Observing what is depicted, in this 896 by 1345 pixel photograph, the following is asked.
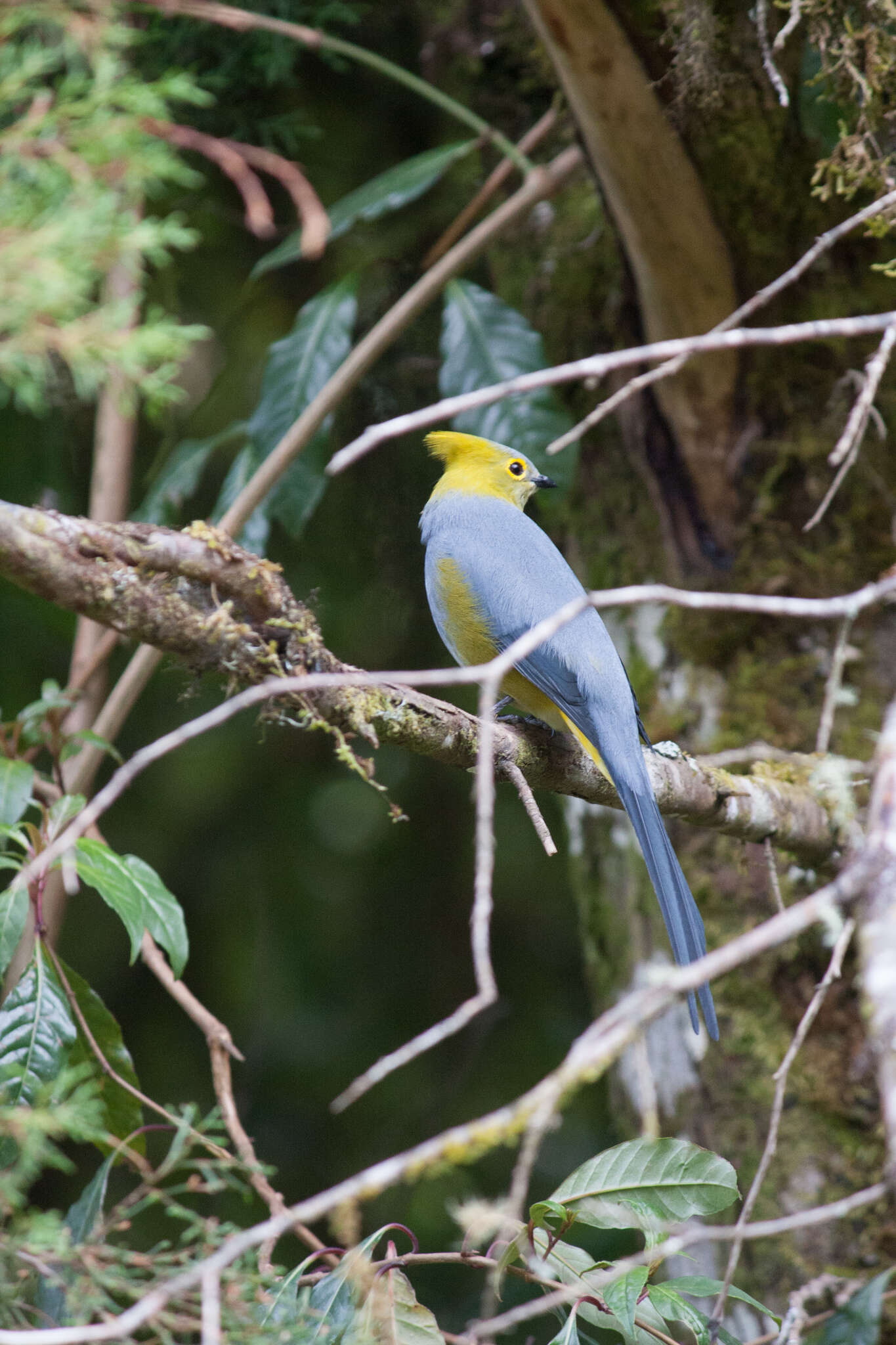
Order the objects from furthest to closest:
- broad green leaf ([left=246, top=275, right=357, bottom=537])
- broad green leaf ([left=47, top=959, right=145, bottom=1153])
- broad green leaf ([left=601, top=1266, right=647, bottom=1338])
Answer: broad green leaf ([left=246, top=275, right=357, bottom=537]) < broad green leaf ([left=47, top=959, right=145, bottom=1153]) < broad green leaf ([left=601, top=1266, right=647, bottom=1338])

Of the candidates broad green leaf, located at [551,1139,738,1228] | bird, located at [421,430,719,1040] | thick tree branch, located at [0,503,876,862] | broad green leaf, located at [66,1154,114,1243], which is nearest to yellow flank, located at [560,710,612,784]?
bird, located at [421,430,719,1040]

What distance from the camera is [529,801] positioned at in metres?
1.86

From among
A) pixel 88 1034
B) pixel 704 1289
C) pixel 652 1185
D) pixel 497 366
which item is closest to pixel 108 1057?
pixel 88 1034

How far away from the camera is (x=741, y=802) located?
242 centimetres

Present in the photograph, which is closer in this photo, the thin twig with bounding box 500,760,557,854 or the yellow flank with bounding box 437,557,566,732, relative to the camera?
the thin twig with bounding box 500,760,557,854

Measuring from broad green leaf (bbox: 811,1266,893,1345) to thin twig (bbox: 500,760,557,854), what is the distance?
27.5 inches

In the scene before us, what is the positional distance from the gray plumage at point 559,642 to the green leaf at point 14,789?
1.08 m

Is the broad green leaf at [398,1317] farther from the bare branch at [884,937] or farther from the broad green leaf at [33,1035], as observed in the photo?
the bare branch at [884,937]

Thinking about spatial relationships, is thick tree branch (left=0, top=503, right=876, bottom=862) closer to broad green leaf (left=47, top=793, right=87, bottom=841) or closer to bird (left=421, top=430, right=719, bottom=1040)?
bird (left=421, top=430, right=719, bottom=1040)

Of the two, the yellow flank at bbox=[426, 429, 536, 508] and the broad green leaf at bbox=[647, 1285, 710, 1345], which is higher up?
the yellow flank at bbox=[426, 429, 536, 508]

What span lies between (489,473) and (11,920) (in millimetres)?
1953

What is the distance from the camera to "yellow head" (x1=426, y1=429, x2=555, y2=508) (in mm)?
3229

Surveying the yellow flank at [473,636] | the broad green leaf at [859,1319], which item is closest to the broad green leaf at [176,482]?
the yellow flank at [473,636]

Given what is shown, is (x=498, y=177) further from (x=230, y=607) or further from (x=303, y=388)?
(x=230, y=607)
